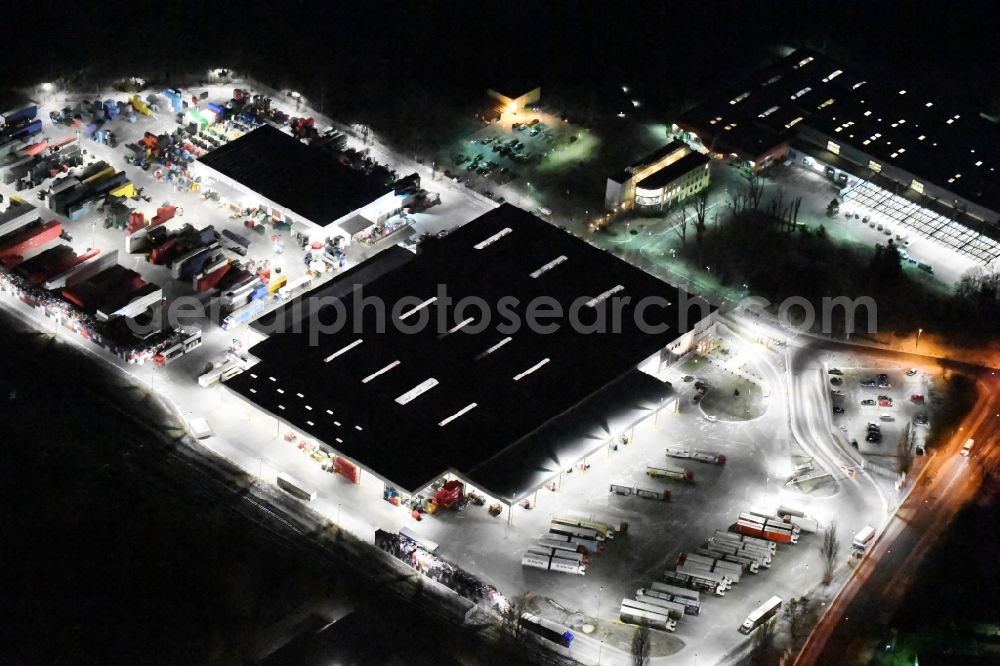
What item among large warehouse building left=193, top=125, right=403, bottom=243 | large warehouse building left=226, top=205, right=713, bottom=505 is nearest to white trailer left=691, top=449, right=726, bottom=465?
large warehouse building left=226, top=205, right=713, bottom=505

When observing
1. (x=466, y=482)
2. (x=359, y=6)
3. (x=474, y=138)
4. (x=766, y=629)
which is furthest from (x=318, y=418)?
(x=359, y=6)

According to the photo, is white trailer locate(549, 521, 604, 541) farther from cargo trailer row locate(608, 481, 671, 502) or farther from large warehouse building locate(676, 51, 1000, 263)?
large warehouse building locate(676, 51, 1000, 263)

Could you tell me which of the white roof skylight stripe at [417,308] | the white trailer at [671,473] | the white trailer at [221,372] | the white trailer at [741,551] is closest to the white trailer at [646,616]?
the white trailer at [741,551]

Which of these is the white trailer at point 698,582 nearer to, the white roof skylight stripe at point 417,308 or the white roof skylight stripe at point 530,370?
the white roof skylight stripe at point 530,370

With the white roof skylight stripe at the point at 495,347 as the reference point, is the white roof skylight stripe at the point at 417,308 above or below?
below

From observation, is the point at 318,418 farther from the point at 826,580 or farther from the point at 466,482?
the point at 826,580

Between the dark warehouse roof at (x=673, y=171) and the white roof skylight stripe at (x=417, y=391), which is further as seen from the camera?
the dark warehouse roof at (x=673, y=171)

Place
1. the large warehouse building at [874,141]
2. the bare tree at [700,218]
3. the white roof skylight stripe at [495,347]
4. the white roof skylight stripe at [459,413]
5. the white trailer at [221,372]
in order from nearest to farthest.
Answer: the white roof skylight stripe at [459,413]
the white roof skylight stripe at [495,347]
the white trailer at [221,372]
the bare tree at [700,218]
the large warehouse building at [874,141]
